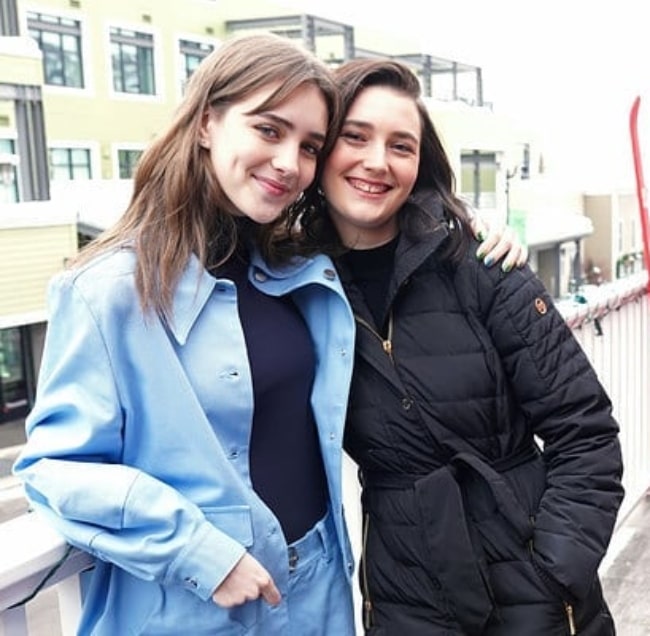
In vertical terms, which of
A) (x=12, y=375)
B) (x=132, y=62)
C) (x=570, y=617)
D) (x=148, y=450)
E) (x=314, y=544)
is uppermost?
(x=132, y=62)

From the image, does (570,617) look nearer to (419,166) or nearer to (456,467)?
(456,467)

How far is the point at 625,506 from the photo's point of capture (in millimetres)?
2838

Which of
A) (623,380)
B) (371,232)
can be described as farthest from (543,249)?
(371,232)

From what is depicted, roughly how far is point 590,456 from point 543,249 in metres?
22.4

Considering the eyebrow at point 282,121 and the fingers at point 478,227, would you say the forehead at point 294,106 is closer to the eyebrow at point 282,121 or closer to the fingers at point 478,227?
the eyebrow at point 282,121

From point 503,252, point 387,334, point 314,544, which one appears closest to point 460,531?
point 314,544

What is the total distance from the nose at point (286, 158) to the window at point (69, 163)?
15417mm

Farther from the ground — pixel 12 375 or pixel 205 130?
pixel 205 130

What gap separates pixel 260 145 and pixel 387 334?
0.37 metres

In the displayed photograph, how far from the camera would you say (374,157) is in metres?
1.34

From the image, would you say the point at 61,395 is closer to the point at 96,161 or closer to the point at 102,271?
the point at 102,271

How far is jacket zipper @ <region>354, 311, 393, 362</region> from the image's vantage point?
1.34m

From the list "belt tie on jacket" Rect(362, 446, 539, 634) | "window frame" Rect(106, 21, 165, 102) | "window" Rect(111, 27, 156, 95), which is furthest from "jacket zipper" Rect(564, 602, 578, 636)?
"window" Rect(111, 27, 156, 95)

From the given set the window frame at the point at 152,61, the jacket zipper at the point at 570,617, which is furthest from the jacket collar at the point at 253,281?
the window frame at the point at 152,61
